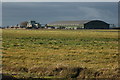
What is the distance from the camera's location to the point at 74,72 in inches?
610

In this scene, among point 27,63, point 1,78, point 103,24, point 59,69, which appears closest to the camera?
point 1,78

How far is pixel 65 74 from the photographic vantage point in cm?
1531

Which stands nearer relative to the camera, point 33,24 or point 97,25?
point 97,25

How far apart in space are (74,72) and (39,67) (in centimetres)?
233

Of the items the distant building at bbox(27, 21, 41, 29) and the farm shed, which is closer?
the farm shed

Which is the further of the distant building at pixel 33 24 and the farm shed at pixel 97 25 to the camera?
the distant building at pixel 33 24

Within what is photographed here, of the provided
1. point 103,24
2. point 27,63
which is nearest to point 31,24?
point 103,24

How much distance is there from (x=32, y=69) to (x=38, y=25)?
17005 centimetres

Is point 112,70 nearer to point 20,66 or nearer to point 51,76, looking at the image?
point 51,76

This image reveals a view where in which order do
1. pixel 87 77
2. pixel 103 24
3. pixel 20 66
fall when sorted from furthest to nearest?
1. pixel 103 24
2. pixel 20 66
3. pixel 87 77

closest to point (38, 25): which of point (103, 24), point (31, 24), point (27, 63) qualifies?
point (31, 24)

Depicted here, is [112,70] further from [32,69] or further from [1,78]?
[1,78]

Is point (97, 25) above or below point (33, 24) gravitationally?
below

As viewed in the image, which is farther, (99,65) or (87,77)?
(99,65)
